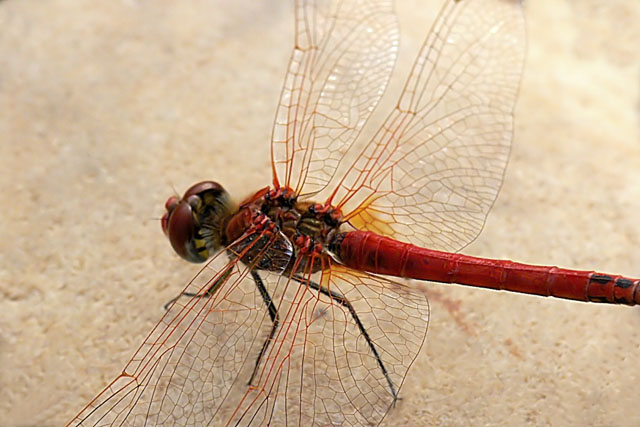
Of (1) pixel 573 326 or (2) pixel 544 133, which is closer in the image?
(1) pixel 573 326

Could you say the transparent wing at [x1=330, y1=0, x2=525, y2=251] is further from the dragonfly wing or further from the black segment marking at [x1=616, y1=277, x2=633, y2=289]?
the black segment marking at [x1=616, y1=277, x2=633, y2=289]

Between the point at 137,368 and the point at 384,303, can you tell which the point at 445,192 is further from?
the point at 137,368

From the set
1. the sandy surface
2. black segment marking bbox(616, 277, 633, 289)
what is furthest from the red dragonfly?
the sandy surface

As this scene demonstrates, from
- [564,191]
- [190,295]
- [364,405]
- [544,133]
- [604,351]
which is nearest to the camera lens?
[364,405]

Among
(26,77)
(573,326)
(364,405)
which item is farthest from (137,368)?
(26,77)

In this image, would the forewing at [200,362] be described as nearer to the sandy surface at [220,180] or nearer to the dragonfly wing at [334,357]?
the dragonfly wing at [334,357]

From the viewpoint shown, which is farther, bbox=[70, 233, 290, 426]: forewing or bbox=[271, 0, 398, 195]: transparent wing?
bbox=[271, 0, 398, 195]: transparent wing

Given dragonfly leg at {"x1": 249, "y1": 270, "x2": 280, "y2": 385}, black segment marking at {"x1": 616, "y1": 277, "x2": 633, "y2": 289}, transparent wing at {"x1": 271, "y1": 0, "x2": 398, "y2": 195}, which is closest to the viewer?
black segment marking at {"x1": 616, "y1": 277, "x2": 633, "y2": 289}

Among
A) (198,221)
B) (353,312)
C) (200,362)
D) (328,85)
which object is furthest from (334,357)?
(328,85)
